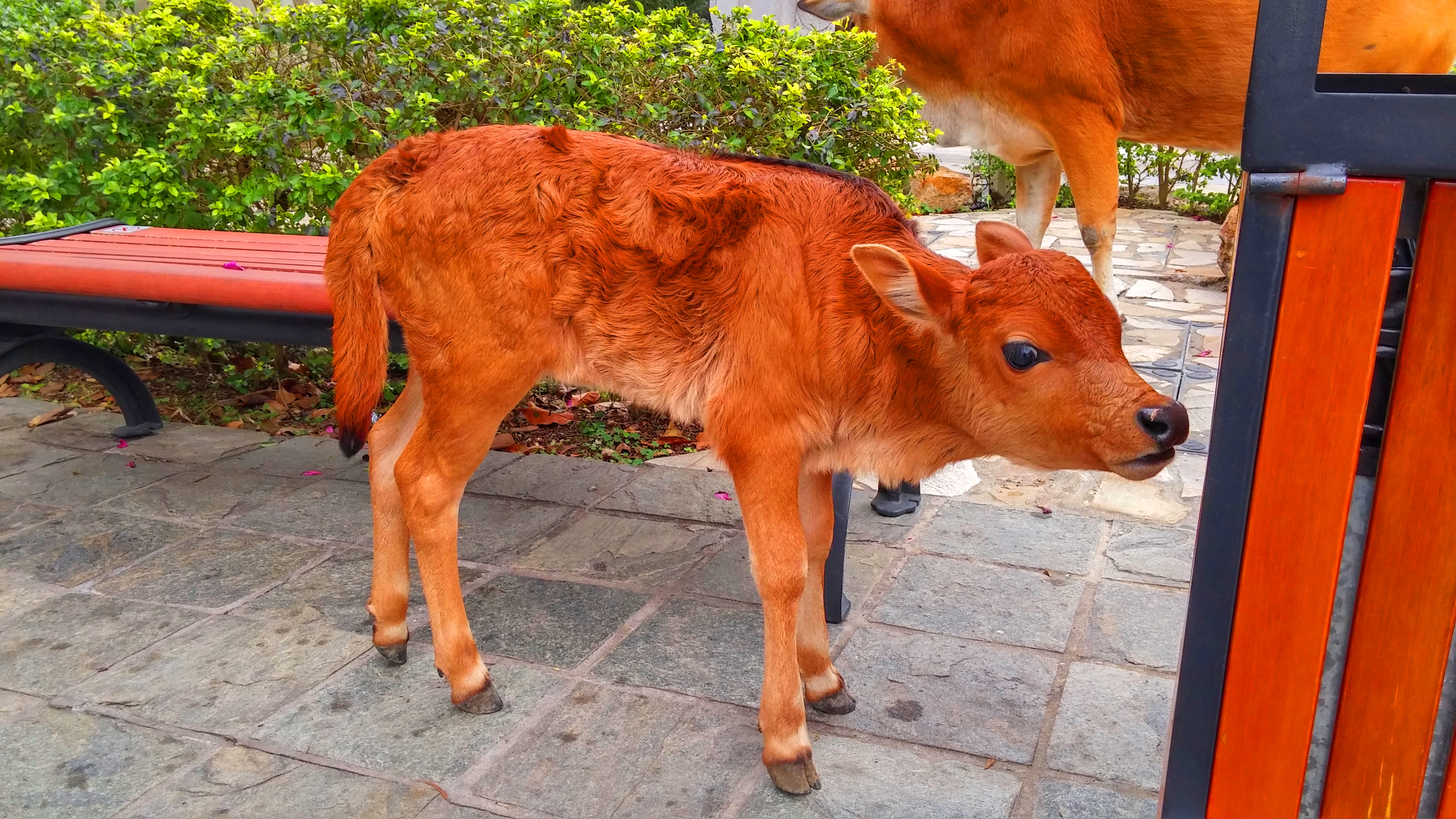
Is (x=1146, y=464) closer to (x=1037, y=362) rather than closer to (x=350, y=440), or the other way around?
(x=1037, y=362)

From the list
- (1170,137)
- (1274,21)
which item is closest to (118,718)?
(1274,21)

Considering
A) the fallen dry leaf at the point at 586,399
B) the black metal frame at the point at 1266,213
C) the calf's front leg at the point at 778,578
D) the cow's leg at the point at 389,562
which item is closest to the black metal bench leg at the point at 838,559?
the calf's front leg at the point at 778,578

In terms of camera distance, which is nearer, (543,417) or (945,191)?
(543,417)

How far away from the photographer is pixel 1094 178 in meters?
5.11

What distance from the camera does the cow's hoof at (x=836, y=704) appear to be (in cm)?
285

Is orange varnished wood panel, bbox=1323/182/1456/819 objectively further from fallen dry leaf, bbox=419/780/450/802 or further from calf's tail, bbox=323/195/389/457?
calf's tail, bbox=323/195/389/457

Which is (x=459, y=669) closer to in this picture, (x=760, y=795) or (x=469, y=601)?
(x=469, y=601)

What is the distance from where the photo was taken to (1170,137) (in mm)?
5289

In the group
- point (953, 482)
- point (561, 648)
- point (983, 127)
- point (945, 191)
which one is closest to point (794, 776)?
point (561, 648)

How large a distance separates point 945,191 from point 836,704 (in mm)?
8975

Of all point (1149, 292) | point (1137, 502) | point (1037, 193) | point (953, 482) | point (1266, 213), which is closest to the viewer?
point (1266, 213)

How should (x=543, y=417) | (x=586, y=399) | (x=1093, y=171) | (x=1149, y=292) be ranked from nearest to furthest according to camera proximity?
(x=1093, y=171) < (x=543, y=417) < (x=586, y=399) < (x=1149, y=292)

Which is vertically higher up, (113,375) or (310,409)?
(113,375)

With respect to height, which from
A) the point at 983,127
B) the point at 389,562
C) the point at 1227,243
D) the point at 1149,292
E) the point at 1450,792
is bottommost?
the point at 389,562
